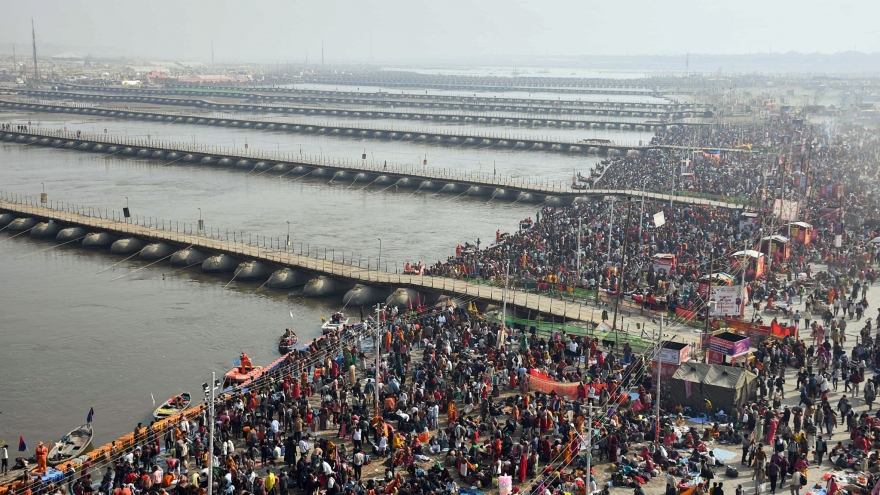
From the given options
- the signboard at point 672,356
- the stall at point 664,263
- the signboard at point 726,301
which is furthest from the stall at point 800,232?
the signboard at point 672,356

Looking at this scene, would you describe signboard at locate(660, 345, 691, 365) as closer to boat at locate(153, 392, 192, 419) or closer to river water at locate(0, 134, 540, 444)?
boat at locate(153, 392, 192, 419)

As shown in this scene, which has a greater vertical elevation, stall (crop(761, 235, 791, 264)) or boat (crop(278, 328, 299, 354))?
stall (crop(761, 235, 791, 264))

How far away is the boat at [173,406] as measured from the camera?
30016 millimetres

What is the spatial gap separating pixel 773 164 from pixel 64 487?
231 feet

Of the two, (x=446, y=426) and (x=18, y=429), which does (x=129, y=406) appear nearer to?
(x=18, y=429)

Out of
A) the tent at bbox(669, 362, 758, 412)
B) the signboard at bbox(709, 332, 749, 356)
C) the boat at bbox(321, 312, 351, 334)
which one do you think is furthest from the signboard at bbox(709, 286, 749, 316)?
the boat at bbox(321, 312, 351, 334)

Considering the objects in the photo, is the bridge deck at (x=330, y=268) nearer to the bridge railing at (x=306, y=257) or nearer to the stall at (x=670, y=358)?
the bridge railing at (x=306, y=257)

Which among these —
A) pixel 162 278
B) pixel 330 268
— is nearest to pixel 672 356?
pixel 330 268

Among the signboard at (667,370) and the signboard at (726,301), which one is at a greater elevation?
the signboard at (726,301)

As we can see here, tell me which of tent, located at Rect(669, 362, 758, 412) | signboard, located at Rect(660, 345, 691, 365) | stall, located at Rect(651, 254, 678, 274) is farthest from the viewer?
stall, located at Rect(651, 254, 678, 274)

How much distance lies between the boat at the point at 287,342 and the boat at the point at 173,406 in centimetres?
677

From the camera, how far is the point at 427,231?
64750 mm

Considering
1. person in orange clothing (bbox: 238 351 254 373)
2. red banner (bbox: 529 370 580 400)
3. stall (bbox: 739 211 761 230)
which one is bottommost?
person in orange clothing (bbox: 238 351 254 373)

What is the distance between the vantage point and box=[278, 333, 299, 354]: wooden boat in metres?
37.5
